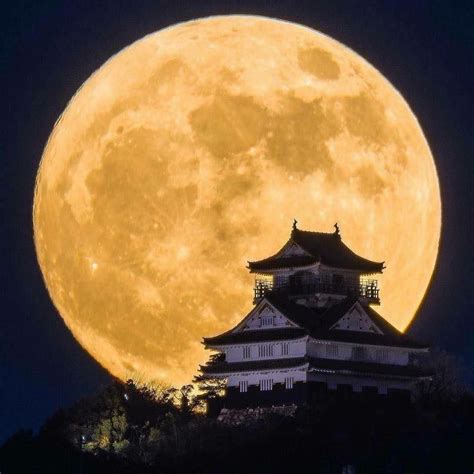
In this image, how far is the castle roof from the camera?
17088 centimetres

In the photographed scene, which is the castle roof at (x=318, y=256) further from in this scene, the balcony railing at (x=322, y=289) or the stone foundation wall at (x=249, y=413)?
the stone foundation wall at (x=249, y=413)

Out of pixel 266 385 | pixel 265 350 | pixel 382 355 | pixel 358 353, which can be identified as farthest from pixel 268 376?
pixel 382 355

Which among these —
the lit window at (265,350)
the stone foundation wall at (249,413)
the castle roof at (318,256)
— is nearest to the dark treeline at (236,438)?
the stone foundation wall at (249,413)

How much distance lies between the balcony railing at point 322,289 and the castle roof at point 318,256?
1114 mm

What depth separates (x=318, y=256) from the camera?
558 ft

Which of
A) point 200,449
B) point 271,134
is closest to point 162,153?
point 271,134

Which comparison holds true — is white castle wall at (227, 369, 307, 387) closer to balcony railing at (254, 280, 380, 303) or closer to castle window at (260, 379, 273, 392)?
castle window at (260, 379, 273, 392)

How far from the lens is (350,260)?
Result: 171750 millimetres

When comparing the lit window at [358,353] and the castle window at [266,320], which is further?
the castle window at [266,320]

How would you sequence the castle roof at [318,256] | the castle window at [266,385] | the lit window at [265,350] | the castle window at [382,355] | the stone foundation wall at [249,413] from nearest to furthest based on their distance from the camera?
the stone foundation wall at [249,413] < the castle window at [266,385] < the lit window at [265,350] < the castle window at [382,355] < the castle roof at [318,256]

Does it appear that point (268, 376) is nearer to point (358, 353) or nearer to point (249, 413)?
point (249, 413)

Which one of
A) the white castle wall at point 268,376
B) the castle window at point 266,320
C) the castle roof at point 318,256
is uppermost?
the castle roof at point 318,256

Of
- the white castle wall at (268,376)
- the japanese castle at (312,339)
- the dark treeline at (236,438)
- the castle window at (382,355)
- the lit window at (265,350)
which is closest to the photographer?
the dark treeline at (236,438)

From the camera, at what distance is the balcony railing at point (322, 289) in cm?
17100
